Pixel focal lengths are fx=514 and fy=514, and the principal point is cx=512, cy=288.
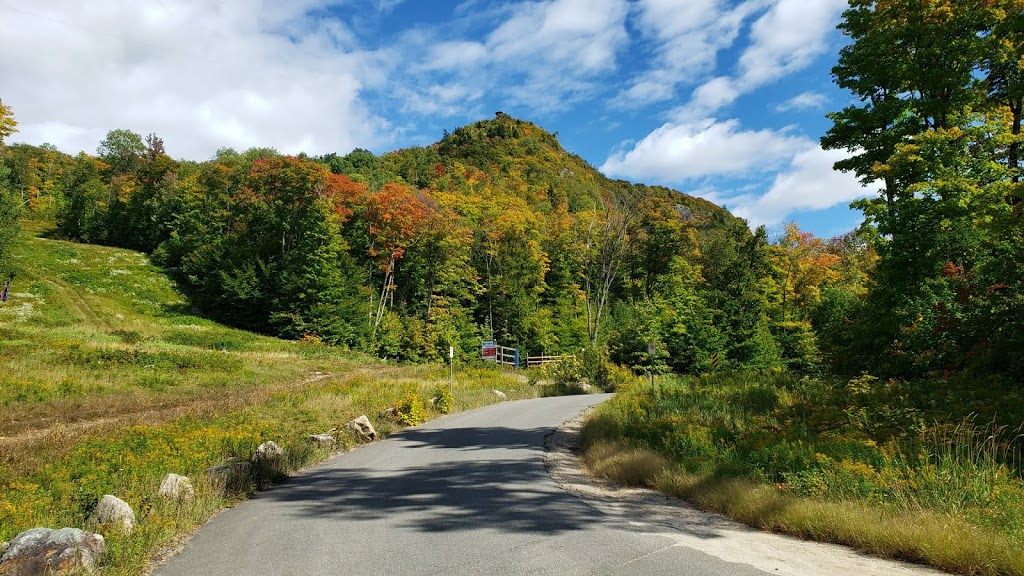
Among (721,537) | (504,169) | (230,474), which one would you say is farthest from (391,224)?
(504,169)

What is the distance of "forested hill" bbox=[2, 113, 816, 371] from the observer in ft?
130

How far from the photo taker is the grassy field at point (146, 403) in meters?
6.60

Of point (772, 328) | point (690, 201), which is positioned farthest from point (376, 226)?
point (690, 201)

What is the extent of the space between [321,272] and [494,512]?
41.1 m

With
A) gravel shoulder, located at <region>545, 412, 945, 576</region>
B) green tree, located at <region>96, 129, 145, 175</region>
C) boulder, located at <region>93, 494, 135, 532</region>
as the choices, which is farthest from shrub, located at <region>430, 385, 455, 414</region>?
green tree, located at <region>96, 129, 145, 175</region>

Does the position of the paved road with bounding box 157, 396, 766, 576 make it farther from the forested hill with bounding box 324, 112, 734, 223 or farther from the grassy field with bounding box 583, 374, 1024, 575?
the forested hill with bounding box 324, 112, 734, 223

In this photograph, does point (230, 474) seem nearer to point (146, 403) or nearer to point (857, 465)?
point (857, 465)

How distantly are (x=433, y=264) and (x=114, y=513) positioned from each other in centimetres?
4402

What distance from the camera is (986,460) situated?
6293 mm

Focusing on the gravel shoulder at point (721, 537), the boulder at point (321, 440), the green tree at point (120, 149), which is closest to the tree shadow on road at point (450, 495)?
the gravel shoulder at point (721, 537)

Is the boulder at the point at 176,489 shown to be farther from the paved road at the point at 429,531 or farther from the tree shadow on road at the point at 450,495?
the tree shadow on road at the point at 450,495

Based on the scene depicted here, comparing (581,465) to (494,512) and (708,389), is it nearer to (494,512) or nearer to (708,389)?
(494,512)

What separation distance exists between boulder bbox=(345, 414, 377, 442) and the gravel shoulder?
6.32 metres

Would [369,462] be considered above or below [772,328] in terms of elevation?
below
